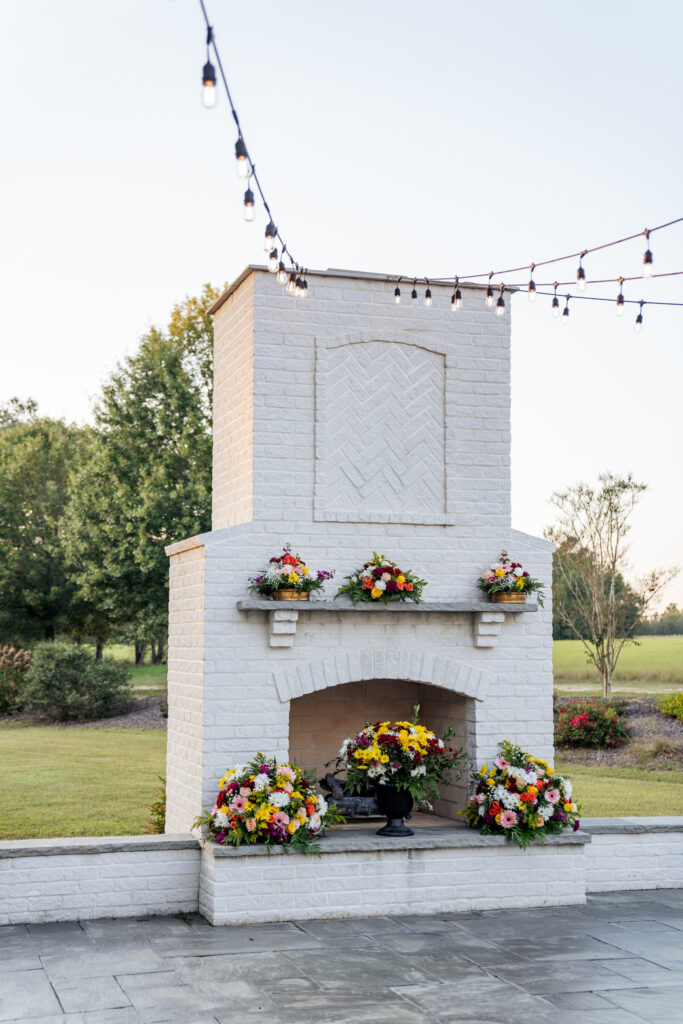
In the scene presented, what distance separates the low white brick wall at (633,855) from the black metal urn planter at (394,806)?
1315mm

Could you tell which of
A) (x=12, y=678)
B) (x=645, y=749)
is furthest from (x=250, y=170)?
(x=12, y=678)

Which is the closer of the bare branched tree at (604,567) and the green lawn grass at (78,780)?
the green lawn grass at (78,780)

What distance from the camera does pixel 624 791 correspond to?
454 inches

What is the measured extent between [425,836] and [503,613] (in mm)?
1534

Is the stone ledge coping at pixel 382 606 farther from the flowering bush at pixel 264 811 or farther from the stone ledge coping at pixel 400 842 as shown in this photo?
the stone ledge coping at pixel 400 842

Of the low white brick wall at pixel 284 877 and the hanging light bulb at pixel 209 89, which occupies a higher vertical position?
the hanging light bulb at pixel 209 89

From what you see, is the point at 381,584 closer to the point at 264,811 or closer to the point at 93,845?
the point at 264,811

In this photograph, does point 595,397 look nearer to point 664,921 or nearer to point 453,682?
point 453,682

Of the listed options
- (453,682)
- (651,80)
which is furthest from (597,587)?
(453,682)

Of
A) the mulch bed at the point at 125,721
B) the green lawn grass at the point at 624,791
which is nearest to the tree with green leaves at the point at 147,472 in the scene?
the mulch bed at the point at 125,721

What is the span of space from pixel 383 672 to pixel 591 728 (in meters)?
8.88

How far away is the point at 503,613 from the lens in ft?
21.8

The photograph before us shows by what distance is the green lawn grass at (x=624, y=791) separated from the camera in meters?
10.3

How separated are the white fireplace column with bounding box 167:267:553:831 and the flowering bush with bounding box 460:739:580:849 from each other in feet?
0.71
